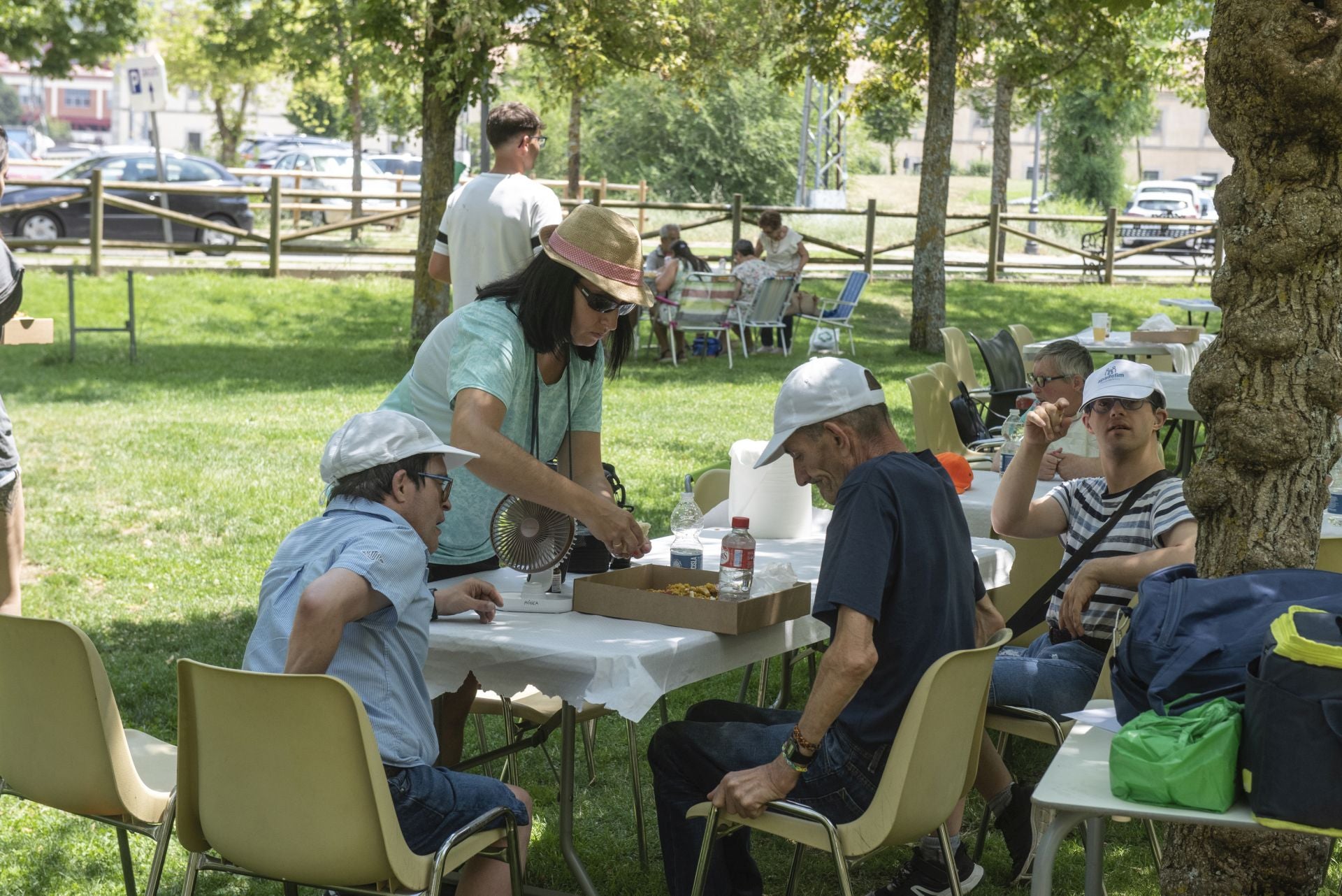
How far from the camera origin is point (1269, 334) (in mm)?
3211

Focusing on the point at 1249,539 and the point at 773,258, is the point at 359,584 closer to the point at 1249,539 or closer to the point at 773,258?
the point at 1249,539

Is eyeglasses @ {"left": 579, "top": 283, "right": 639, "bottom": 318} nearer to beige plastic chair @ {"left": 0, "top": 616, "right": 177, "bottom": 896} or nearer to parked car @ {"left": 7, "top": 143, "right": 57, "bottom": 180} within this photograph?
beige plastic chair @ {"left": 0, "top": 616, "right": 177, "bottom": 896}

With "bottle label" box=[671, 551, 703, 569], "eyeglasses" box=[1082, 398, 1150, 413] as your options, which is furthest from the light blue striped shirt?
"eyeglasses" box=[1082, 398, 1150, 413]

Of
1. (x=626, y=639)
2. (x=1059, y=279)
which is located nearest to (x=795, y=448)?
(x=626, y=639)

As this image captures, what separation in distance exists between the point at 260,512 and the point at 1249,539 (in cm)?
658

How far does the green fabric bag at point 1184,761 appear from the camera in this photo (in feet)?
7.97

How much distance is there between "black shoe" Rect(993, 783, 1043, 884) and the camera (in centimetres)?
410

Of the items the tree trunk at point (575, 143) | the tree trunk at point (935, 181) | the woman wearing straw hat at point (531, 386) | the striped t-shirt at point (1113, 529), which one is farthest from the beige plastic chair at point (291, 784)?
the tree trunk at point (575, 143)

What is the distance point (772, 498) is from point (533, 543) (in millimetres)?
1132

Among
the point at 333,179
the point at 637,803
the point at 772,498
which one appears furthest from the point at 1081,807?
the point at 333,179

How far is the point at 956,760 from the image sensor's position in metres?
3.18

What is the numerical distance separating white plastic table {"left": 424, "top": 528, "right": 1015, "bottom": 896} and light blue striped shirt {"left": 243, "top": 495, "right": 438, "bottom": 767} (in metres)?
0.31

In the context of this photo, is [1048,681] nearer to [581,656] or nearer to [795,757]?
[795,757]

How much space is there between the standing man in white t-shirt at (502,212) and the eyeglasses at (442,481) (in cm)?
409
